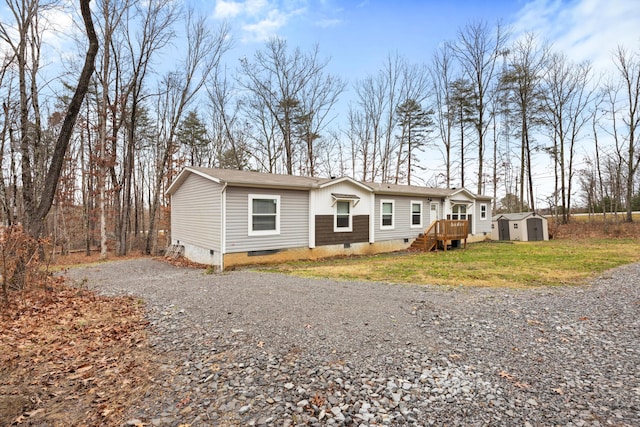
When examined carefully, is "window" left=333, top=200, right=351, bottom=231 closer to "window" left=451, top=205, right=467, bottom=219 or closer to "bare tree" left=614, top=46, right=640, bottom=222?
"window" left=451, top=205, right=467, bottom=219

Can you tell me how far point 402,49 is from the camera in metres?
24.0

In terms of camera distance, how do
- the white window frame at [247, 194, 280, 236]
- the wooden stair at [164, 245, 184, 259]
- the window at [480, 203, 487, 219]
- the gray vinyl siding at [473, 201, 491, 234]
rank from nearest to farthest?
the white window frame at [247, 194, 280, 236] < the wooden stair at [164, 245, 184, 259] < the gray vinyl siding at [473, 201, 491, 234] < the window at [480, 203, 487, 219]

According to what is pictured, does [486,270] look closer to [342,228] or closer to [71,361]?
[342,228]

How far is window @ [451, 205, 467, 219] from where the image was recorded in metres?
17.7

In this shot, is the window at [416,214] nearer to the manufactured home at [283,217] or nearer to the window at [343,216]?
the manufactured home at [283,217]

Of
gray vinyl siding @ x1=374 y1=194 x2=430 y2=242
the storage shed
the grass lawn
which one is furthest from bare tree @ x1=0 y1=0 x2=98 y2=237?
the storage shed

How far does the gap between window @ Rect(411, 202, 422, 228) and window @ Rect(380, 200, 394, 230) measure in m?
1.58

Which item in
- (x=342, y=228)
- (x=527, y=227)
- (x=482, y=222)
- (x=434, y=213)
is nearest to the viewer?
(x=342, y=228)

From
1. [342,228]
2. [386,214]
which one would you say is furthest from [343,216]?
[386,214]

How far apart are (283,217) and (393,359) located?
→ 8.36m

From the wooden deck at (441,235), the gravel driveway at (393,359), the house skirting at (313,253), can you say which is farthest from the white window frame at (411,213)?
the gravel driveway at (393,359)

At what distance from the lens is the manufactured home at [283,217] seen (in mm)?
10148

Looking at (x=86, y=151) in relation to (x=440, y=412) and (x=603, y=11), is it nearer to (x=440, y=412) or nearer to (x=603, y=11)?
(x=440, y=412)

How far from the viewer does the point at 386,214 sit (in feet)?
47.9
